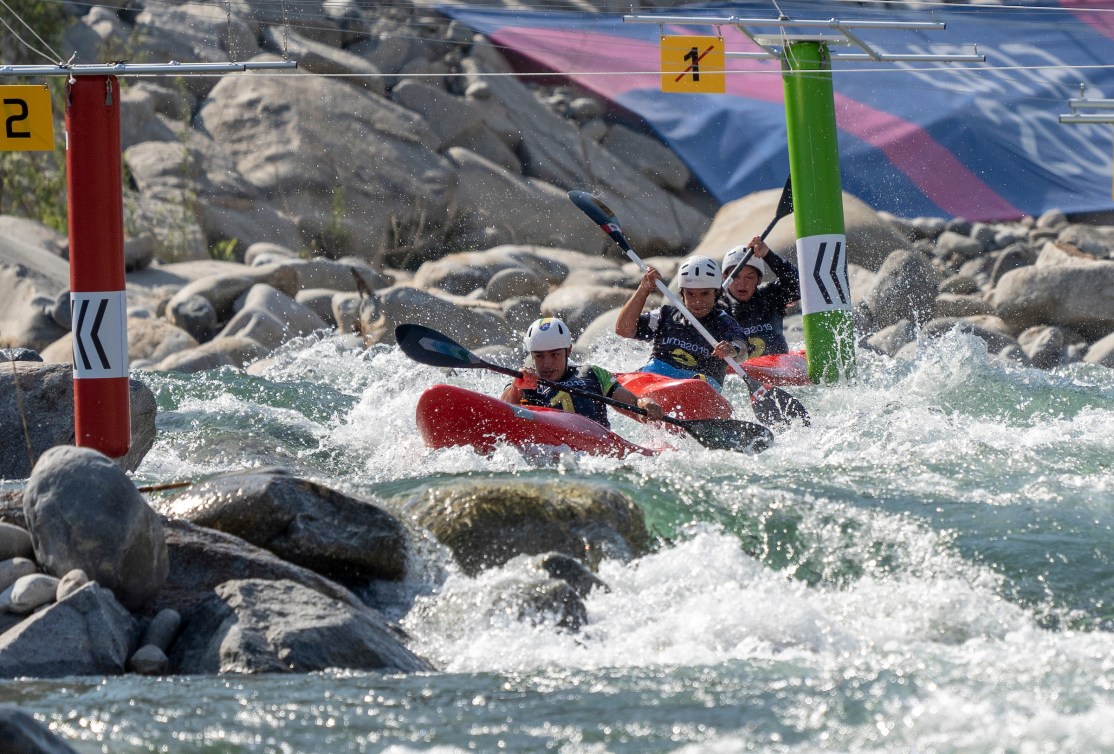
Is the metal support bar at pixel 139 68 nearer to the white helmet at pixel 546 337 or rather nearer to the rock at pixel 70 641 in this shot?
the white helmet at pixel 546 337

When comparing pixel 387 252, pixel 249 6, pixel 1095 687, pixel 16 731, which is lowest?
pixel 387 252

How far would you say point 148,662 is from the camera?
5.77m

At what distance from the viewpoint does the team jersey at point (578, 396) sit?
30.5ft

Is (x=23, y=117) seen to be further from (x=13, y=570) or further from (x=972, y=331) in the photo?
(x=972, y=331)

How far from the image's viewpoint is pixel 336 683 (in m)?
5.52

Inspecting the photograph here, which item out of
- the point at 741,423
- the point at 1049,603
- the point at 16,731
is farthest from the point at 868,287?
the point at 16,731

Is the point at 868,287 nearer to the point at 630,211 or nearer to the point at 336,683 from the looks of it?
the point at 630,211

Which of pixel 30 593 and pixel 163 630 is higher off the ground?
pixel 30 593

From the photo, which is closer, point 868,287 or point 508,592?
point 508,592

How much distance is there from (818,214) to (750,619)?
16.6ft

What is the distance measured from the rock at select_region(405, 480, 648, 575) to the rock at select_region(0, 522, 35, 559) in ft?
5.57

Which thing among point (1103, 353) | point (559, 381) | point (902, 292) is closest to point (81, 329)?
point (559, 381)

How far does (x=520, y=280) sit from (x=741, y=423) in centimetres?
830

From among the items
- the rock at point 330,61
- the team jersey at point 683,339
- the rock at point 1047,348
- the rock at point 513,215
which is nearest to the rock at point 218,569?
the team jersey at point 683,339
